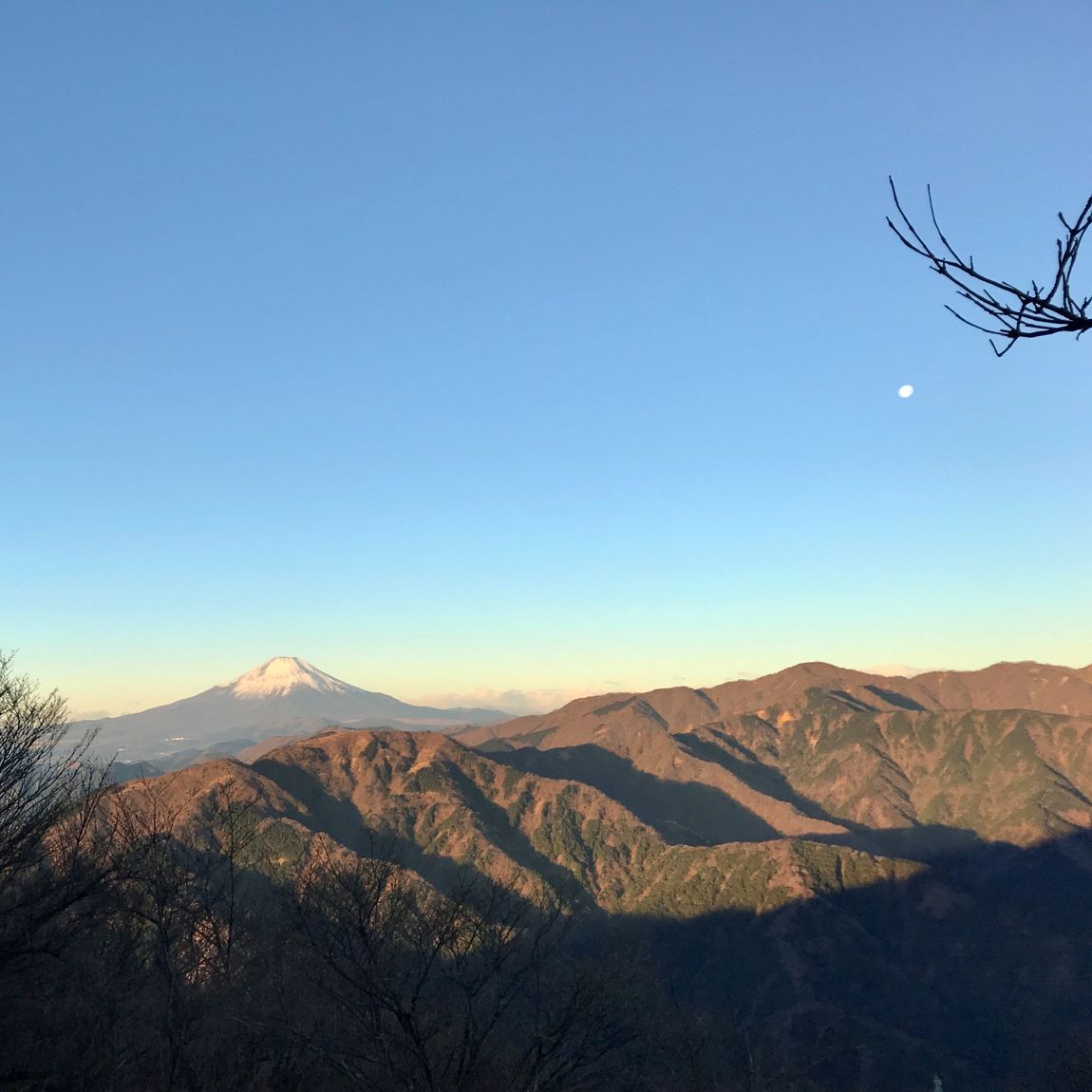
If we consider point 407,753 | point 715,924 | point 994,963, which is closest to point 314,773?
point 407,753

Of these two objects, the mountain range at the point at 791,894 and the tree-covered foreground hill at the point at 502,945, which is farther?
the mountain range at the point at 791,894

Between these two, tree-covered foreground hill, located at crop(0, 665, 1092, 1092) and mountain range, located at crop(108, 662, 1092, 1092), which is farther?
mountain range, located at crop(108, 662, 1092, 1092)

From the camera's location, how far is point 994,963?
128m

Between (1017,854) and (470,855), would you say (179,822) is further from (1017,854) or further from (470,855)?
(1017,854)

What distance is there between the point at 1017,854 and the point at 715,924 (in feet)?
234

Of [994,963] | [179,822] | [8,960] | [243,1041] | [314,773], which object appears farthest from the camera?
[314,773]

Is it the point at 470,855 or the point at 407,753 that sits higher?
the point at 407,753

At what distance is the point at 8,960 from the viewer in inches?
919

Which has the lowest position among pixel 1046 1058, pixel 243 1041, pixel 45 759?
pixel 1046 1058

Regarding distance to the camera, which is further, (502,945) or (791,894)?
(791,894)

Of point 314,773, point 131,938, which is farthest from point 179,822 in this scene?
point 131,938

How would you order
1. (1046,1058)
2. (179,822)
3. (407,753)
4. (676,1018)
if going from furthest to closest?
(407,753) → (179,822) → (1046,1058) → (676,1018)

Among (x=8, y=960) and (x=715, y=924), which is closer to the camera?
(x=8, y=960)

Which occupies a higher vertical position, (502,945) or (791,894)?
(502,945)
